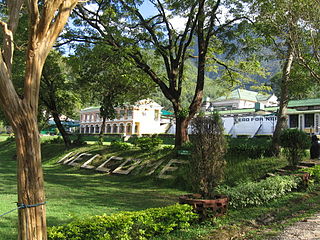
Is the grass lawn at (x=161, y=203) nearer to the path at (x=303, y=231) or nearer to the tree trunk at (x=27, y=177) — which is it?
the path at (x=303, y=231)

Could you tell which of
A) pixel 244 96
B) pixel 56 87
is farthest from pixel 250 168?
pixel 244 96

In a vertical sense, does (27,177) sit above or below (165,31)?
below

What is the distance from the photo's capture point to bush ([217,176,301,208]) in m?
6.82

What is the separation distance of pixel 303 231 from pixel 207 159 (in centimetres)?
209

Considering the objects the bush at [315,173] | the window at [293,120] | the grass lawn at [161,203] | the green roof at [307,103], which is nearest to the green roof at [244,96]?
the green roof at [307,103]

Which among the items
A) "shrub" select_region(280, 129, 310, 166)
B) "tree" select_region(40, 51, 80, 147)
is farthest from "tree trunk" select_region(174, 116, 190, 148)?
"tree" select_region(40, 51, 80, 147)

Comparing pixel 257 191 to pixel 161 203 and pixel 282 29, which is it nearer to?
pixel 161 203

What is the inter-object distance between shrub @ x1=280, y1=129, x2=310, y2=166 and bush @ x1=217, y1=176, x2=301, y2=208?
2106mm

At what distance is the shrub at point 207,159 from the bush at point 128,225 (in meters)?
0.76

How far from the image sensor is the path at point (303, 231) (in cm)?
478

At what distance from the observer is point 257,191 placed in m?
7.20

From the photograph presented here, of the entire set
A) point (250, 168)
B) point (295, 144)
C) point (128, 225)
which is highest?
point (295, 144)

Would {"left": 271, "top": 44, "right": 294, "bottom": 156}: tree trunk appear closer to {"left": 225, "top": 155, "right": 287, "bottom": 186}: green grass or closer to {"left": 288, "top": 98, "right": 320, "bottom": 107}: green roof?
{"left": 225, "top": 155, "right": 287, "bottom": 186}: green grass

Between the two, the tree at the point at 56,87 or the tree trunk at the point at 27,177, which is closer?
the tree trunk at the point at 27,177
